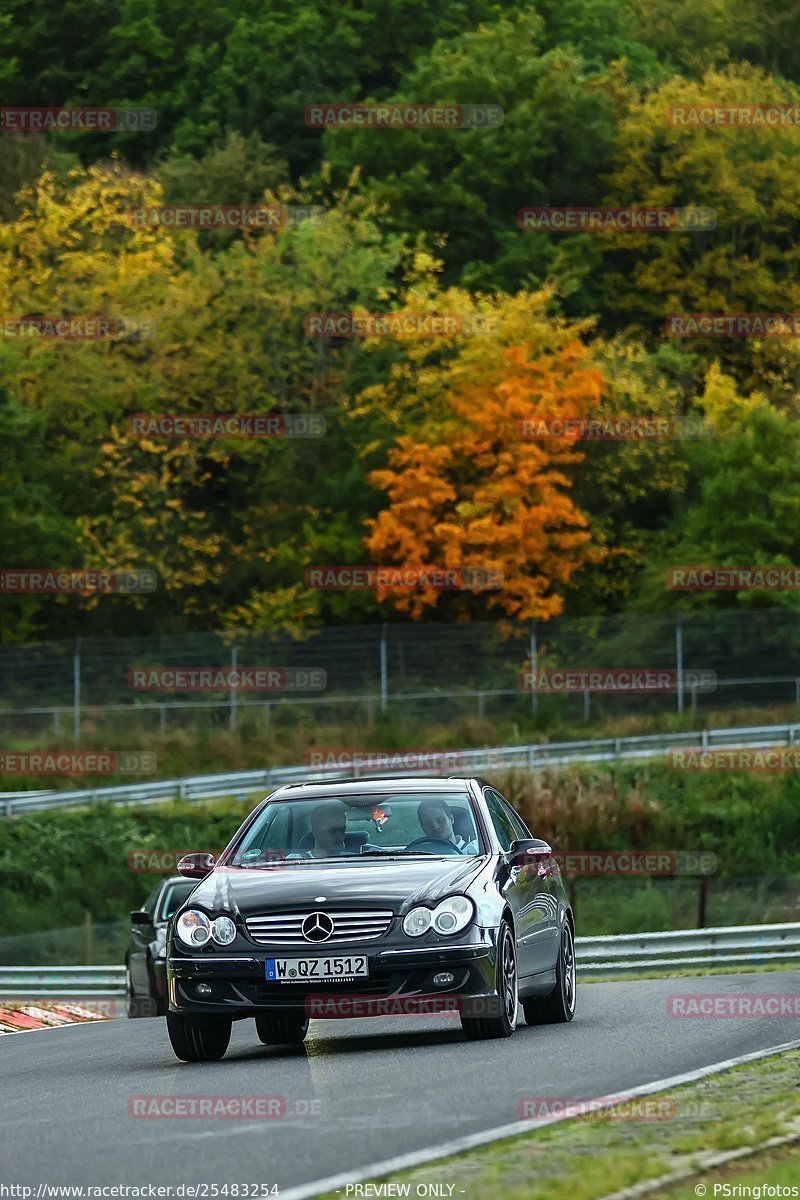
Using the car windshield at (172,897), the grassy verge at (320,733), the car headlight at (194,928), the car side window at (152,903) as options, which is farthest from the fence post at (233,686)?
the car headlight at (194,928)

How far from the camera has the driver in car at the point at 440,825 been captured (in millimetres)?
14641

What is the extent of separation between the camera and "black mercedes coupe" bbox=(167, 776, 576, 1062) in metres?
13.5

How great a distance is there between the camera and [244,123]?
77.8m

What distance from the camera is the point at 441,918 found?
13633mm

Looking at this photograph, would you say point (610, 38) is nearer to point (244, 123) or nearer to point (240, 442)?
point (244, 123)

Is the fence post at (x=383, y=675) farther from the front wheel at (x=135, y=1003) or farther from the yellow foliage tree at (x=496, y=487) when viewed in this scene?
the front wheel at (x=135, y=1003)

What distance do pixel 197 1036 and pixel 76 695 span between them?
1472 inches

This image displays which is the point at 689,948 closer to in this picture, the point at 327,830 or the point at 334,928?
the point at 327,830

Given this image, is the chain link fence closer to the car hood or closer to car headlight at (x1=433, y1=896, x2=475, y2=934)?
the car hood

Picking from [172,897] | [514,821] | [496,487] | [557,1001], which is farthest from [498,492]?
[557,1001]

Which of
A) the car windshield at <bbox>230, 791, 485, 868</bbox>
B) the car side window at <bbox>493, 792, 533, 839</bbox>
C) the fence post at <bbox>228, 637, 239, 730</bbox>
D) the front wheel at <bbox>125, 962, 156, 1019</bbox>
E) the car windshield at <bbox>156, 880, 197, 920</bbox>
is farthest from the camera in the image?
the fence post at <bbox>228, 637, 239, 730</bbox>

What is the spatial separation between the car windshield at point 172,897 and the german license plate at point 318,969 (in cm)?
983

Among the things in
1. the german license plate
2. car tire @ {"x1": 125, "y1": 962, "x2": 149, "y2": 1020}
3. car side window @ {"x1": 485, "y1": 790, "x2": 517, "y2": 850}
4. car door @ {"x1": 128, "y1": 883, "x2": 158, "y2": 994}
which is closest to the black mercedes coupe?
the german license plate

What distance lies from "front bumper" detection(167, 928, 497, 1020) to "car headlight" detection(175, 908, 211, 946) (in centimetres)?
9
